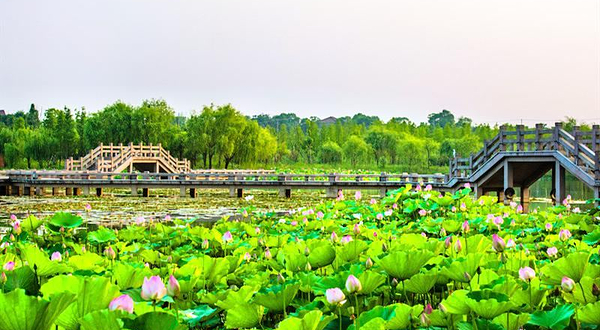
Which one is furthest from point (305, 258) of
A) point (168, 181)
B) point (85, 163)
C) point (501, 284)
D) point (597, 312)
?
point (85, 163)

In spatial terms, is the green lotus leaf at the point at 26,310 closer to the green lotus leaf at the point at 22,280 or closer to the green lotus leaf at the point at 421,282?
the green lotus leaf at the point at 22,280

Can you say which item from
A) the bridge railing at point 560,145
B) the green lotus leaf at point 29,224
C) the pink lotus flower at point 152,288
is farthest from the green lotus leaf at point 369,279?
the bridge railing at point 560,145

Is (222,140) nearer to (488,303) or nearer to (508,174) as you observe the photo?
(508,174)

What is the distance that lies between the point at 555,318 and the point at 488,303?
242 millimetres

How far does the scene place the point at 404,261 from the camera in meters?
2.21

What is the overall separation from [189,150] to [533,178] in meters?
27.5

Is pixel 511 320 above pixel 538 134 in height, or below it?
below

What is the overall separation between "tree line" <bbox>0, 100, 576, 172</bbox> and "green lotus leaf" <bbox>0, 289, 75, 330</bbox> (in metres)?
36.1

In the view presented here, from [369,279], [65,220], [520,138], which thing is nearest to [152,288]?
[369,279]

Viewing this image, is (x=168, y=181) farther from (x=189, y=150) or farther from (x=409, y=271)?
(x=409, y=271)

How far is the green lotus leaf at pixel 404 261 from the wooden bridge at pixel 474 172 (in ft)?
35.5

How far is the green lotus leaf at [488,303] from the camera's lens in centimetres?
165

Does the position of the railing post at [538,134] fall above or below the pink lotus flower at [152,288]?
above

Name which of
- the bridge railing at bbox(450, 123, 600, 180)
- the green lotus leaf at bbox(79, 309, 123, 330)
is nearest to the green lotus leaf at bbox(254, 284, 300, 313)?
the green lotus leaf at bbox(79, 309, 123, 330)
